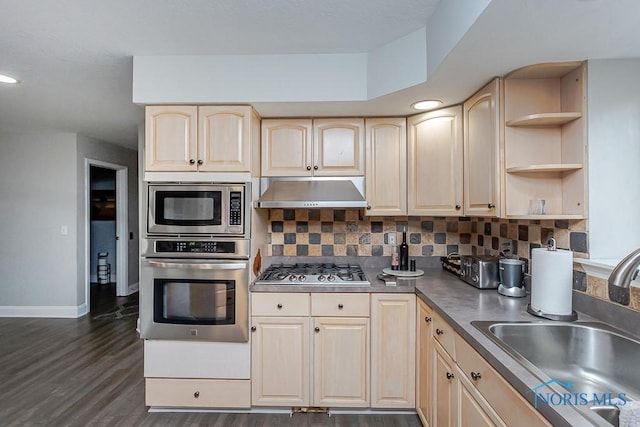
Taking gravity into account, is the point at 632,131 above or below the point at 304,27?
below

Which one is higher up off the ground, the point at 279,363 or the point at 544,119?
the point at 544,119

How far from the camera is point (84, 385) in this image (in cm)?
250

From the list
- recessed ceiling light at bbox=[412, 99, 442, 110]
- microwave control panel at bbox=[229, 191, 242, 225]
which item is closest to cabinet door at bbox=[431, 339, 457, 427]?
microwave control panel at bbox=[229, 191, 242, 225]

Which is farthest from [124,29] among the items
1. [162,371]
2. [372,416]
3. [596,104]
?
[372,416]

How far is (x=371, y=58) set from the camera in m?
2.03

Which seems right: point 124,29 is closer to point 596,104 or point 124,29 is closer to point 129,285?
point 596,104

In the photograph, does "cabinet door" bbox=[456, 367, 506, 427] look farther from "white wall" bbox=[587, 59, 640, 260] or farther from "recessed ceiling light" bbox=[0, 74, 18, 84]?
"recessed ceiling light" bbox=[0, 74, 18, 84]

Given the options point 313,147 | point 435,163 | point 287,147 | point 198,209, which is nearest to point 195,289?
point 198,209

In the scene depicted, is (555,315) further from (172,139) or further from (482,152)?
(172,139)

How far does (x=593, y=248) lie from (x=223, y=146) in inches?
83.9

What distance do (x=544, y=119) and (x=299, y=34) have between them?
54.0 inches

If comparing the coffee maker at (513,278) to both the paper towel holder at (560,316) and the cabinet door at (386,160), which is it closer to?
the paper towel holder at (560,316)

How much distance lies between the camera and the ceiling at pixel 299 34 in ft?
4.17

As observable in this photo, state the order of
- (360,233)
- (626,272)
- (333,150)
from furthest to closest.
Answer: (360,233) < (333,150) < (626,272)
